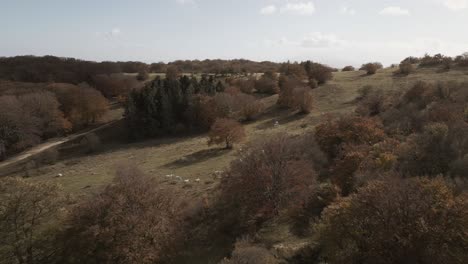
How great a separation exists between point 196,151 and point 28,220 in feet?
79.1

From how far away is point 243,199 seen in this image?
24641 millimetres

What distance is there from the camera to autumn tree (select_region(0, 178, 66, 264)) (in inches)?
861

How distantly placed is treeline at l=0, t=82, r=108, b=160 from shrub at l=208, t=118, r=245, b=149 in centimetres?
3262

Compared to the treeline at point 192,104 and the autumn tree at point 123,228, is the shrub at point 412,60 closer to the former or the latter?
the treeline at point 192,104

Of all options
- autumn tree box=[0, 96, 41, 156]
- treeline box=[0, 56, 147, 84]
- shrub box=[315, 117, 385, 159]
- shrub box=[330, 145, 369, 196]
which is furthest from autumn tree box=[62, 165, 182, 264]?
treeline box=[0, 56, 147, 84]

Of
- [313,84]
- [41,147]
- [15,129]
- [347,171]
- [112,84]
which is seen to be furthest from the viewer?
[112,84]

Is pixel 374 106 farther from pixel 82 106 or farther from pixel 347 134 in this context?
pixel 82 106

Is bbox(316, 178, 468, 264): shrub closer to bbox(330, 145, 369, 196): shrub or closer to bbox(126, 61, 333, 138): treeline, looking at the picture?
bbox(330, 145, 369, 196): shrub

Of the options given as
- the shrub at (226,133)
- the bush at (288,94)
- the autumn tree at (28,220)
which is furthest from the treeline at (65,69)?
the autumn tree at (28,220)

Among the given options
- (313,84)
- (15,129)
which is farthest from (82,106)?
(313,84)

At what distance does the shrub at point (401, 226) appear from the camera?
12.7 m

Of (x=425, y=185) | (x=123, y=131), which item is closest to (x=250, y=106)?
(x=123, y=131)

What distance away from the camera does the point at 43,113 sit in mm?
64375

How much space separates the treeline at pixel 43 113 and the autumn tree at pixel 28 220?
38714 mm
